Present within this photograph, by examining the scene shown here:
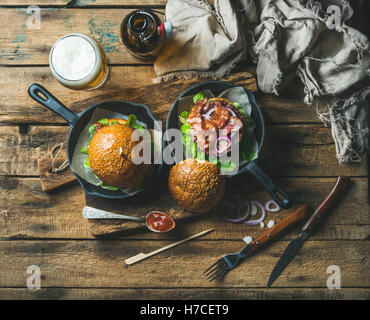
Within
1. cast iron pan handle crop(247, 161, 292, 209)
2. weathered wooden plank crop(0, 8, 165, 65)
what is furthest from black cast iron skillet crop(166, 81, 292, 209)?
weathered wooden plank crop(0, 8, 165, 65)

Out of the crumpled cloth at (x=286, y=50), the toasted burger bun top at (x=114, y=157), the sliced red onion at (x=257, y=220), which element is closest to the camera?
the toasted burger bun top at (x=114, y=157)

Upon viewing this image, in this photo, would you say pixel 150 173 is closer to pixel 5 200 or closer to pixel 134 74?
pixel 134 74

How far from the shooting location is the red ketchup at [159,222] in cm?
126

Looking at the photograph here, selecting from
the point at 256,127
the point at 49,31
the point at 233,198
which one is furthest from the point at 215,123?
the point at 49,31

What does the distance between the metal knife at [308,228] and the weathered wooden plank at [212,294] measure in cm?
7

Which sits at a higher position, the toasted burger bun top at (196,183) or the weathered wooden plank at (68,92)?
the weathered wooden plank at (68,92)

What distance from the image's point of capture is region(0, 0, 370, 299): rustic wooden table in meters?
1.33

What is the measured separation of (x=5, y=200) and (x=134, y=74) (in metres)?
0.75

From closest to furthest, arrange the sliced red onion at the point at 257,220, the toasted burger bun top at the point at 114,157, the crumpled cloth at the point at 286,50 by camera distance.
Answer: the toasted burger bun top at the point at 114,157 < the crumpled cloth at the point at 286,50 < the sliced red onion at the point at 257,220

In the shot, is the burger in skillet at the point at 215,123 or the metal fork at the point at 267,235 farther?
the metal fork at the point at 267,235

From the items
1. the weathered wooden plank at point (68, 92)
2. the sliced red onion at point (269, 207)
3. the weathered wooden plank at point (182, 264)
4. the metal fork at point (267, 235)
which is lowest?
the weathered wooden plank at point (182, 264)

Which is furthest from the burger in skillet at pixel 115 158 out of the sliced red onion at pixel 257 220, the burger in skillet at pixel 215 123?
the sliced red onion at pixel 257 220

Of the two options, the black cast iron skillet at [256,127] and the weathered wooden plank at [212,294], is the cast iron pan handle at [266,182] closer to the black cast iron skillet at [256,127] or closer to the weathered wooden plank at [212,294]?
the black cast iron skillet at [256,127]

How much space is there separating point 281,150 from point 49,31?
1080mm
